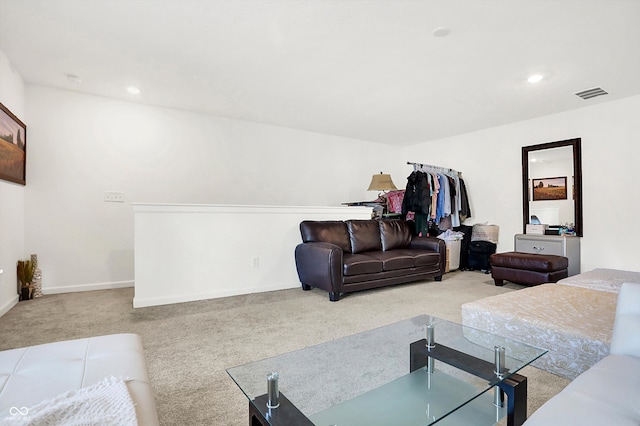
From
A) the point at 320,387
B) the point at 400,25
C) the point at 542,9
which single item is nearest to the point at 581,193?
the point at 542,9

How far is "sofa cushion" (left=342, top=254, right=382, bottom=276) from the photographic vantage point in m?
3.49

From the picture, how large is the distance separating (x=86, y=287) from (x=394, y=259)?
13.0 ft

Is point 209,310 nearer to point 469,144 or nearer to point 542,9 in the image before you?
point 542,9

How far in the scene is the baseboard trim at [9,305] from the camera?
303 centimetres

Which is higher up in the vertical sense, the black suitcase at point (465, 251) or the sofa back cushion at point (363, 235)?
the sofa back cushion at point (363, 235)

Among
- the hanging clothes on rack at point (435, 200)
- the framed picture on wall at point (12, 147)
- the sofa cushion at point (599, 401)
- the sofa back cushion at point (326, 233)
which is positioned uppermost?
the framed picture on wall at point (12, 147)

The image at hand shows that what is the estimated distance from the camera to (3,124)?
10.3 feet

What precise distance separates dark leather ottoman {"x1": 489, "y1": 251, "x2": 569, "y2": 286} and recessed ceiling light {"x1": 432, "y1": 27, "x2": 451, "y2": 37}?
2.84m

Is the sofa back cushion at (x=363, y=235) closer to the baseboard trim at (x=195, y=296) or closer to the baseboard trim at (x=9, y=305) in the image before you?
the baseboard trim at (x=195, y=296)

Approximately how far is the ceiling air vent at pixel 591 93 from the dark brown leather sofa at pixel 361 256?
254cm

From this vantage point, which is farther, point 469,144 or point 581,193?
point 469,144

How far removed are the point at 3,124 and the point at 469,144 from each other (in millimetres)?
6540

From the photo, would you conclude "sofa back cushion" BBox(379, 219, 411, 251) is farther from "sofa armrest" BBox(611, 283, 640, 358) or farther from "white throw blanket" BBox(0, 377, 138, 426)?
"white throw blanket" BBox(0, 377, 138, 426)

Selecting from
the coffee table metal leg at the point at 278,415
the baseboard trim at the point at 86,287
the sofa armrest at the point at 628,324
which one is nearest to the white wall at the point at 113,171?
the baseboard trim at the point at 86,287
